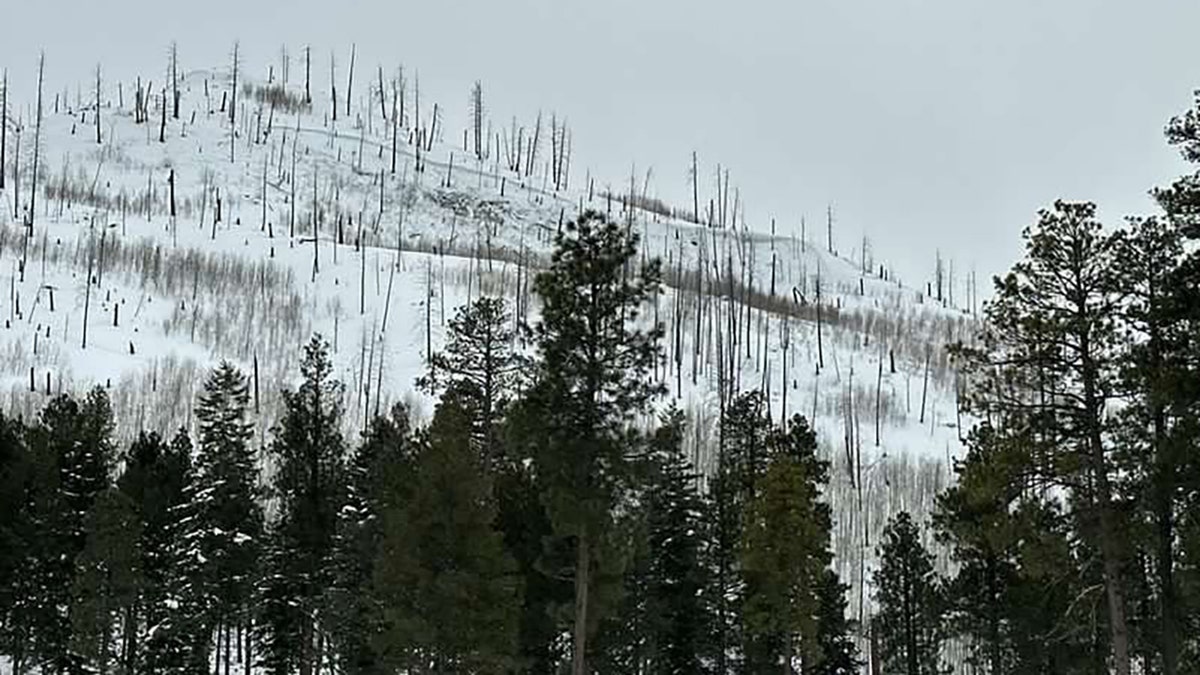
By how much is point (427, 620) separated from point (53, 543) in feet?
51.7

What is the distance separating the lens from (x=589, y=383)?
1066 inches

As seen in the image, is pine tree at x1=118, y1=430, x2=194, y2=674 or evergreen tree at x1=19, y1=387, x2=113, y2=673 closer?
pine tree at x1=118, y1=430, x2=194, y2=674

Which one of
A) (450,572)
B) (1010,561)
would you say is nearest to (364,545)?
(450,572)

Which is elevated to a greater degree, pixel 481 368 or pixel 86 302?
pixel 86 302

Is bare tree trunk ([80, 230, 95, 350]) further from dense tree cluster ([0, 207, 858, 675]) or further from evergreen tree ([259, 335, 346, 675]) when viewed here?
evergreen tree ([259, 335, 346, 675])

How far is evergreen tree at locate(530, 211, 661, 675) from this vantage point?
26.9 meters

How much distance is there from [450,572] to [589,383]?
6015 mm

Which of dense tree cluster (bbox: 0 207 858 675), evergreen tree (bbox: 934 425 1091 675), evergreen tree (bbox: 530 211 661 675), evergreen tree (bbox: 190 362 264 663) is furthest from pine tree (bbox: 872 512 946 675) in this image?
evergreen tree (bbox: 190 362 264 663)

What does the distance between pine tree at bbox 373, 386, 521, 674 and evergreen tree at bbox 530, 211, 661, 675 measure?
2873mm

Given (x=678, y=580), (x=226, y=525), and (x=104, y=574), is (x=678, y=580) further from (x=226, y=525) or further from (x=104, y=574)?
(x=104, y=574)

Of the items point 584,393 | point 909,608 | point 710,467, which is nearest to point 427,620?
point 584,393

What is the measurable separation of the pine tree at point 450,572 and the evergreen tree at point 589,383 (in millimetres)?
2873

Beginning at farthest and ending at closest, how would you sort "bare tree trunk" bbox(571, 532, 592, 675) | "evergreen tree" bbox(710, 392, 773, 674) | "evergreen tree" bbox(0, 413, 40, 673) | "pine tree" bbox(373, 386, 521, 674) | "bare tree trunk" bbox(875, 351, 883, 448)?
1. "bare tree trunk" bbox(875, 351, 883, 448)
2. "evergreen tree" bbox(710, 392, 773, 674)
3. "evergreen tree" bbox(0, 413, 40, 673)
4. "pine tree" bbox(373, 386, 521, 674)
5. "bare tree trunk" bbox(571, 532, 592, 675)

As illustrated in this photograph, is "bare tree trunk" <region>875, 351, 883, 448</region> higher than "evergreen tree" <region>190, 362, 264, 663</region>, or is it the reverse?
"bare tree trunk" <region>875, 351, 883, 448</region>
